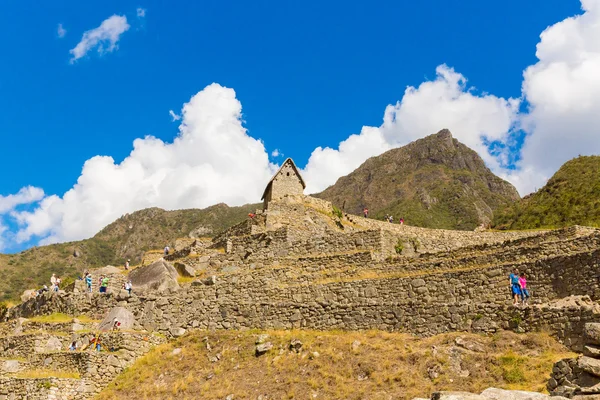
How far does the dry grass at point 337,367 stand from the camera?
647 inches

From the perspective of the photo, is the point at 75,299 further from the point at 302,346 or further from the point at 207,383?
the point at 302,346

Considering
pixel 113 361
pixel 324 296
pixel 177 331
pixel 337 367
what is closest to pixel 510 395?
pixel 337 367

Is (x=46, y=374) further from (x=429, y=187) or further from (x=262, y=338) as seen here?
(x=429, y=187)

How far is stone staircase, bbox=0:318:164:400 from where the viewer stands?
2112 centimetres

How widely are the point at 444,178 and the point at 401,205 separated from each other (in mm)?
16140

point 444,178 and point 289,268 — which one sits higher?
point 444,178

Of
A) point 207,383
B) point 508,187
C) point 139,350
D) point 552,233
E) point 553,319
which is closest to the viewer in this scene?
point 553,319

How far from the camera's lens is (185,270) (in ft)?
102

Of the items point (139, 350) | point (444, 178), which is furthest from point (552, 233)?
point (444, 178)

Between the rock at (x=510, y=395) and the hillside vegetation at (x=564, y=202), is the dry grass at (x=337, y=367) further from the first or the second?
the hillside vegetation at (x=564, y=202)

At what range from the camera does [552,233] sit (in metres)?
26.7

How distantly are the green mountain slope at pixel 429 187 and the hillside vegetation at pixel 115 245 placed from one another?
76.9 feet

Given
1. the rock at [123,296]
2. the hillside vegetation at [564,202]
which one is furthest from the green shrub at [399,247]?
the hillside vegetation at [564,202]

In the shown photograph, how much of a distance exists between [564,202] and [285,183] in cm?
2347
